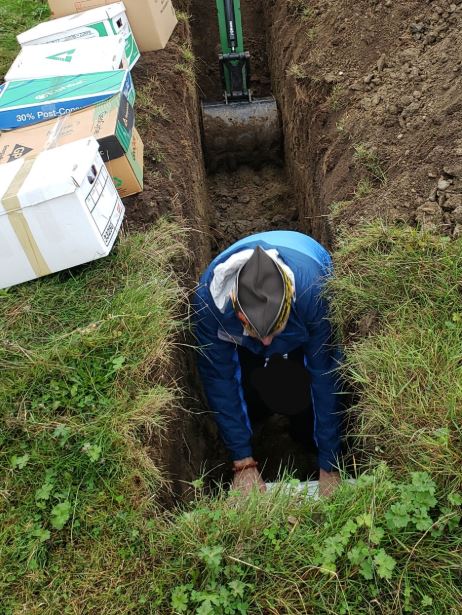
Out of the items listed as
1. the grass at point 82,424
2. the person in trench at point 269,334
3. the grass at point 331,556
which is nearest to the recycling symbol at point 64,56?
the grass at point 82,424

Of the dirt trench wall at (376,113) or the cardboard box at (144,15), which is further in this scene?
the cardboard box at (144,15)

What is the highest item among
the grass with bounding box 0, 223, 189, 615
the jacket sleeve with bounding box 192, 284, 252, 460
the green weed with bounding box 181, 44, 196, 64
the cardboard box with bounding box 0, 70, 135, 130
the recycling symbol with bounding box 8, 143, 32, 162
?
the cardboard box with bounding box 0, 70, 135, 130

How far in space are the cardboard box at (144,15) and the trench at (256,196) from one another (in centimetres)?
135

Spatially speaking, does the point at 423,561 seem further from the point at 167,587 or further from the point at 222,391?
the point at 222,391

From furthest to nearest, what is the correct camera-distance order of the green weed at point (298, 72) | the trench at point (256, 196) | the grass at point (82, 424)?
1. the green weed at point (298, 72)
2. the trench at point (256, 196)
3. the grass at point (82, 424)

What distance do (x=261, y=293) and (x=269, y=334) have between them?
209mm

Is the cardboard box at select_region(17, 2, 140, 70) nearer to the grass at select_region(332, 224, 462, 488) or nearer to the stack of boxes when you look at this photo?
the stack of boxes

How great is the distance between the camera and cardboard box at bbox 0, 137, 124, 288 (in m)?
2.28

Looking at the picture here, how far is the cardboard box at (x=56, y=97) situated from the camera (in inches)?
119

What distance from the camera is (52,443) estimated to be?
7.16 feet

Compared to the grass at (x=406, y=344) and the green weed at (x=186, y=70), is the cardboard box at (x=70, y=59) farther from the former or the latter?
the grass at (x=406, y=344)

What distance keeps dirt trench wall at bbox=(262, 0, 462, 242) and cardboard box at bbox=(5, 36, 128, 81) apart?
1655 millimetres

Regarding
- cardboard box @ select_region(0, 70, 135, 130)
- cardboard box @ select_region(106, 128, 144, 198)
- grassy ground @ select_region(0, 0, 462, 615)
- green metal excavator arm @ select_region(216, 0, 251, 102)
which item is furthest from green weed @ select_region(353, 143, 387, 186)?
green metal excavator arm @ select_region(216, 0, 251, 102)

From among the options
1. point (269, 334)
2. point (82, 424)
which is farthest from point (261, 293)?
point (82, 424)
